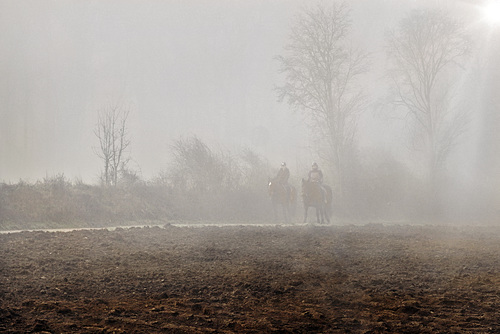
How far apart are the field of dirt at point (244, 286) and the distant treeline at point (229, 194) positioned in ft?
39.4

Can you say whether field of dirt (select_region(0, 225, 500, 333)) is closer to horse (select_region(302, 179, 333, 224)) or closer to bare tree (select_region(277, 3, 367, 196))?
horse (select_region(302, 179, 333, 224))

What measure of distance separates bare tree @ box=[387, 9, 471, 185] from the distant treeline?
8.02 feet

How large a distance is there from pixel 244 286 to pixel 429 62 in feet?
104

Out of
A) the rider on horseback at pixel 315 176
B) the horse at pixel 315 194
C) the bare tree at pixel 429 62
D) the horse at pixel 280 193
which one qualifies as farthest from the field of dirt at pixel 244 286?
the bare tree at pixel 429 62

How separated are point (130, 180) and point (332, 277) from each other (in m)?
23.8

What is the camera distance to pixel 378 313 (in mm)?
8500

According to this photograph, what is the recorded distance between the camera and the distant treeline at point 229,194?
97.1ft

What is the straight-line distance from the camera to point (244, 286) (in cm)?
1037

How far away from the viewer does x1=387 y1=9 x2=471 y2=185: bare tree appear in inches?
1479

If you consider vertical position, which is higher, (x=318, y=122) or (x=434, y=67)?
(x=434, y=67)

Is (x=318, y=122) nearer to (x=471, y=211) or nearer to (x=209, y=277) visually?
(x=471, y=211)

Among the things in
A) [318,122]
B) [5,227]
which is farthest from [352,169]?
[5,227]

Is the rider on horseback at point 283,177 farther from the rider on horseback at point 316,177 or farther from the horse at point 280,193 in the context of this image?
the rider on horseback at point 316,177

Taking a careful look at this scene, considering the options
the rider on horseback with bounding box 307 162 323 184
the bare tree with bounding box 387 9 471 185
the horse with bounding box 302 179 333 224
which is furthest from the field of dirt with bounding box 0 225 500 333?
the bare tree with bounding box 387 9 471 185
